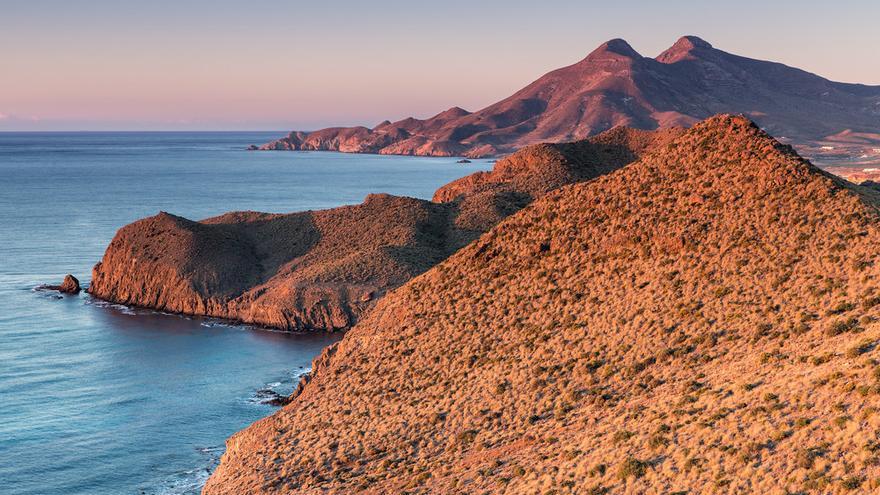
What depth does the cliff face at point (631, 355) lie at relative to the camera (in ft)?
96.1

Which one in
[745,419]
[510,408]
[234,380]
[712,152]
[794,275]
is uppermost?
[712,152]

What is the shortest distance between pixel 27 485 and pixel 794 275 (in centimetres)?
4004

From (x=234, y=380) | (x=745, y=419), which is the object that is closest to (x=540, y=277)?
(x=745, y=419)

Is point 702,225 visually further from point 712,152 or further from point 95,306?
point 95,306

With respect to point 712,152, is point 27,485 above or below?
→ below

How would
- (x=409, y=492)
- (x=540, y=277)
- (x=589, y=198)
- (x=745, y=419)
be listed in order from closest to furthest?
(x=745, y=419) → (x=409, y=492) → (x=540, y=277) → (x=589, y=198)

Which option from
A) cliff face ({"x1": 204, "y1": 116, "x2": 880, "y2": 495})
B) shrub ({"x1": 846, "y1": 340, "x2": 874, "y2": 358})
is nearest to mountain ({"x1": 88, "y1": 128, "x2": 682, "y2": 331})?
cliff face ({"x1": 204, "y1": 116, "x2": 880, "y2": 495})

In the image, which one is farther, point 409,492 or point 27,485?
point 27,485

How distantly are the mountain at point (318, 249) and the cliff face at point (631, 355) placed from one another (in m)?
31.4

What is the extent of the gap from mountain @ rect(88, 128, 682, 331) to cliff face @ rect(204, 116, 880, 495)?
103 ft

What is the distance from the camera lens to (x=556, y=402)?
39781mm

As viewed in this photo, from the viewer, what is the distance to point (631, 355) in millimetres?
40750

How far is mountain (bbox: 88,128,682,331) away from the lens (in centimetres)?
8775

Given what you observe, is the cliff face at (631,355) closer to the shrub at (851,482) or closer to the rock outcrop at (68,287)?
the shrub at (851,482)
